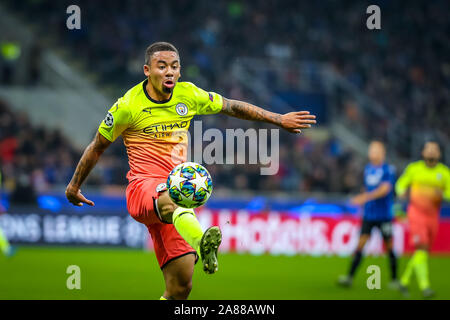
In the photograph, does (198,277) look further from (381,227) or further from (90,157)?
(90,157)

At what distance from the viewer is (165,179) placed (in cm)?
579

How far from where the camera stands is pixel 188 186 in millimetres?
5215

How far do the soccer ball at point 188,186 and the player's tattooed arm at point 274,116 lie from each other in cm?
95

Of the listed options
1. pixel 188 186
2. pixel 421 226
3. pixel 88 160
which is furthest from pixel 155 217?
pixel 421 226

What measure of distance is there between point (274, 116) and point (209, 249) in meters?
1.55

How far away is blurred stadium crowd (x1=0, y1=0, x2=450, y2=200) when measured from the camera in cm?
1766

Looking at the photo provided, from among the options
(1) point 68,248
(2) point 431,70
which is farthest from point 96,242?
(2) point 431,70

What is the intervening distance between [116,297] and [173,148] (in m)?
3.86

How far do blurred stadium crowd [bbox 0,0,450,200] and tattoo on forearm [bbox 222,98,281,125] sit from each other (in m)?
11.1

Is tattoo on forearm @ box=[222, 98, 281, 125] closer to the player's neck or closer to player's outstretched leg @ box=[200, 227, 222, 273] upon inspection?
the player's neck

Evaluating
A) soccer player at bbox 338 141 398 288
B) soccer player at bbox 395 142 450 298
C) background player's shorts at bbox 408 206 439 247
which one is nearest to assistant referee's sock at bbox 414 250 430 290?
soccer player at bbox 395 142 450 298

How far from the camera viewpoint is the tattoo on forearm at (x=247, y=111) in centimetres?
600

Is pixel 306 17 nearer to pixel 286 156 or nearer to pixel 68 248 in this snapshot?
pixel 286 156

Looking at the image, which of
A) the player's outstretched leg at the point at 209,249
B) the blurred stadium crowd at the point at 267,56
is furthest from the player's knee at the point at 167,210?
the blurred stadium crowd at the point at 267,56
